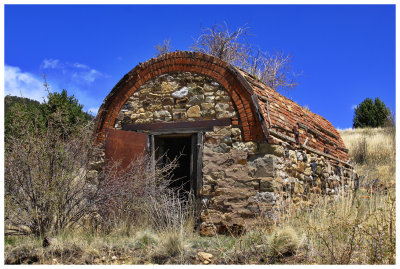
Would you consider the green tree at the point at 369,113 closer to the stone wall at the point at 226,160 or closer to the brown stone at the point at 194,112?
the stone wall at the point at 226,160

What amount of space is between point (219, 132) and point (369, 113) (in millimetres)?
24405

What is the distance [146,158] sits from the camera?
27.0 ft

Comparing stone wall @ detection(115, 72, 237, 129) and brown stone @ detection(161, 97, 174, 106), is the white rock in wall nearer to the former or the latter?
stone wall @ detection(115, 72, 237, 129)

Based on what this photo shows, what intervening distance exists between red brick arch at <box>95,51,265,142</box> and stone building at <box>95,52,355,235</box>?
2 cm

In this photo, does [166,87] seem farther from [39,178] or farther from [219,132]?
[39,178]

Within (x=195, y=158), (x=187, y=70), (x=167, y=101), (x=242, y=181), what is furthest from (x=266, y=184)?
(x=187, y=70)

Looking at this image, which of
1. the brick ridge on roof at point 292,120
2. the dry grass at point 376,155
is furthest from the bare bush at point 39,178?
the dry grass at point 376,155

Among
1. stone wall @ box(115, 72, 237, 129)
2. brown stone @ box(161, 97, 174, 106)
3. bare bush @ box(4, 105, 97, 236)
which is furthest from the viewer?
brown stone @ box(161, 97, 174, 106)

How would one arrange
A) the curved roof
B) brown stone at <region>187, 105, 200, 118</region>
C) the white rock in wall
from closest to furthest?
the curved roof < brown stone at <region>187, 105, 200, 118</region> < the white rock in wall

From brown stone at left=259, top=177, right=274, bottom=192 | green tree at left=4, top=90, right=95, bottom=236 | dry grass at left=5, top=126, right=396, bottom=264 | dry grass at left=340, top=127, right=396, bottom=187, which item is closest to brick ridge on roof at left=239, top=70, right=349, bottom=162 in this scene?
brown stone at left=259, top=177, right=274, bottom=192

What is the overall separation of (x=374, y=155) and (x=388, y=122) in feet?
12.0

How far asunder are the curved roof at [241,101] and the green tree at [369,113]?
819 inches

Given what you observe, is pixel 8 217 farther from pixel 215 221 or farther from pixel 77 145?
pixel 215 221

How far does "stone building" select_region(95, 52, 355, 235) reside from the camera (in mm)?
7586
